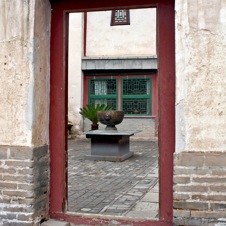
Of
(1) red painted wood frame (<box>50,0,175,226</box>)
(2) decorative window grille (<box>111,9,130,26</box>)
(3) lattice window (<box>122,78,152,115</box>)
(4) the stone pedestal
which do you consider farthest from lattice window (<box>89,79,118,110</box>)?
(1) red painted wood frame (<box>50,0,175,226</box>)

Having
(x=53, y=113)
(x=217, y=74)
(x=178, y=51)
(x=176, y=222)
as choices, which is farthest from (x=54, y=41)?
(x=176, y=222)

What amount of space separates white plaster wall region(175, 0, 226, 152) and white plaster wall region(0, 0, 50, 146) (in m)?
1.34

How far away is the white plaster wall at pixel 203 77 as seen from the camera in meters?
3.03

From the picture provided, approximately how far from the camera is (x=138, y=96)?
16.1 metres

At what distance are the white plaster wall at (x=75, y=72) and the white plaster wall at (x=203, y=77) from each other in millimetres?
13443

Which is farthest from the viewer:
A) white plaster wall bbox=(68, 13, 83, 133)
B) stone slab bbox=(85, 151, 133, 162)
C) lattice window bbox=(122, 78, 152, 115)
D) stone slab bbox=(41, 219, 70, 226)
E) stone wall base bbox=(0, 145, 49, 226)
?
white plaster wall bbox=(68, 13, 83, 133)

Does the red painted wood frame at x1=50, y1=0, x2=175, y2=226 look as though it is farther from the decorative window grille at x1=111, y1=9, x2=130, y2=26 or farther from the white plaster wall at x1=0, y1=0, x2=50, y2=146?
the decorative window grille at x1=111, y1=9, x2=130, y2=26

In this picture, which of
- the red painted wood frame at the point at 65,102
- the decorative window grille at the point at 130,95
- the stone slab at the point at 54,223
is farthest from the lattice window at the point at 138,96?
the stone slab at the point at 54,223

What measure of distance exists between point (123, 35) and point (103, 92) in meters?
2.69

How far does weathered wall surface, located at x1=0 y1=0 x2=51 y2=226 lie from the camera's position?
3391 millimetres

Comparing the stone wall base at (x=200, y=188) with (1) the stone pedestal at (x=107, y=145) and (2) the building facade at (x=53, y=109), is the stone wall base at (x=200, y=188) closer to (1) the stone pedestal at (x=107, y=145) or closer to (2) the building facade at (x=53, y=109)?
(2) the building facade at (x=53, y=109)

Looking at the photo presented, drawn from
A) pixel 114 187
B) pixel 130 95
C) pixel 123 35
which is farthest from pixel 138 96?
pixel 114 187

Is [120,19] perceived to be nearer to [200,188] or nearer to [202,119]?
[202,119]

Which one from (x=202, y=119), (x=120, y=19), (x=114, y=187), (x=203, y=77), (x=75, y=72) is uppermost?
(x=120, y=19)
